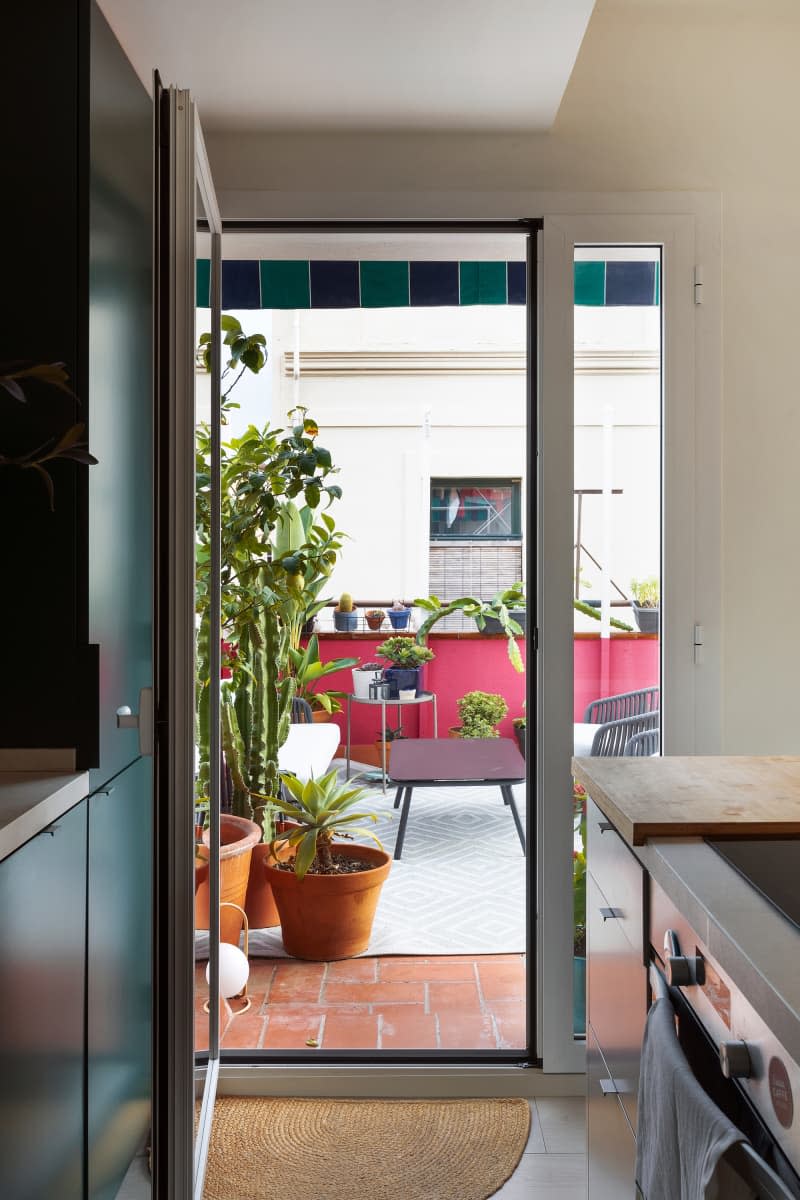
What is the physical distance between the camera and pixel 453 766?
13.6 feet

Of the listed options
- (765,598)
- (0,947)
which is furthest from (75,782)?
(765,598)

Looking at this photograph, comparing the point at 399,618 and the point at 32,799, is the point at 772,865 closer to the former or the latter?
the point at 32,799

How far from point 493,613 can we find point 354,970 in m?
3.33

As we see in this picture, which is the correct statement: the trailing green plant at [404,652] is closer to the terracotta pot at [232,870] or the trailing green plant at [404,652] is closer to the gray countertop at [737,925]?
the terracotta pot at [232,870]

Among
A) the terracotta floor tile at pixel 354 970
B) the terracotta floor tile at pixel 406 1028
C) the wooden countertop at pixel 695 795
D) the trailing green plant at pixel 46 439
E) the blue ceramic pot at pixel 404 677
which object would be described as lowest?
the terracotta floor tile at pixel 354 970

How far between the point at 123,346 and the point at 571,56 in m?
1.23

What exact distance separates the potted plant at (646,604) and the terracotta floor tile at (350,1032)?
1345mm

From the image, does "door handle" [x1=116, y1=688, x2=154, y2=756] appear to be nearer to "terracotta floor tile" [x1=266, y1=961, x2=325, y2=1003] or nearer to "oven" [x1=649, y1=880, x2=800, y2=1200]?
"oven" [x1=649, y1=880, x2=800, y2=1200]

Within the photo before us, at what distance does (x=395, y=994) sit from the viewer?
2.91 m

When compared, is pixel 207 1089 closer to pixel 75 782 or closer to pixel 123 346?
pixel 75 782

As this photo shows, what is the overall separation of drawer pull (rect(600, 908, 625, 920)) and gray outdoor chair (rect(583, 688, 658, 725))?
90 centimetres

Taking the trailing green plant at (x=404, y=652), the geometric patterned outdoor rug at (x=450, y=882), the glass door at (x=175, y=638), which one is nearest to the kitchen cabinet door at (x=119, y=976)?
the glass door at (x=175, y=638)

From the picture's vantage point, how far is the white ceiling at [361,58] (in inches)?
73.4

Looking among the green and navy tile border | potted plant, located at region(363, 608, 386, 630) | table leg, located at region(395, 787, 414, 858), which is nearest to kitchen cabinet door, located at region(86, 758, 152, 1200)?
the green and navy tile border
